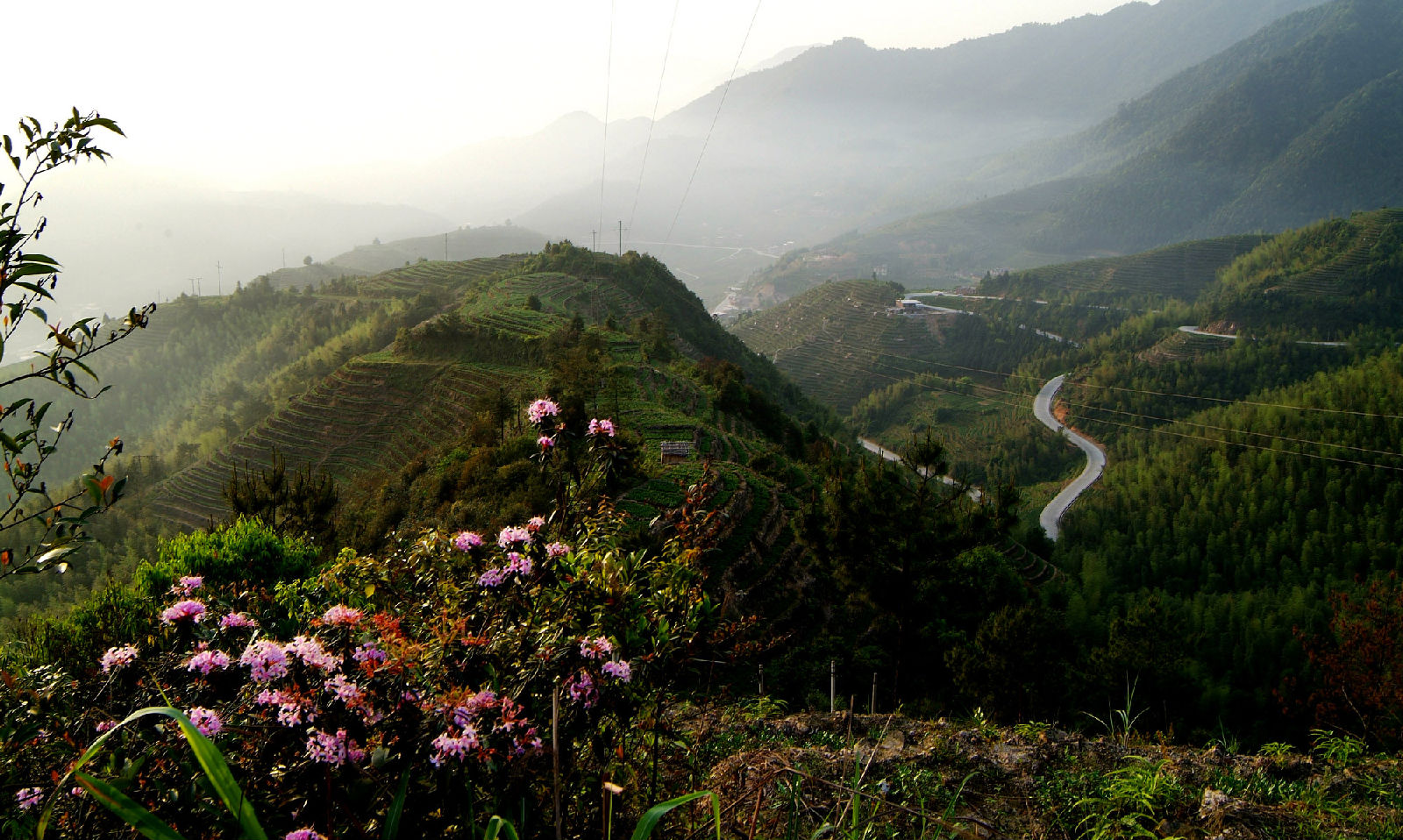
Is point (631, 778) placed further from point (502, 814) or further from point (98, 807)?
point (98, 807)

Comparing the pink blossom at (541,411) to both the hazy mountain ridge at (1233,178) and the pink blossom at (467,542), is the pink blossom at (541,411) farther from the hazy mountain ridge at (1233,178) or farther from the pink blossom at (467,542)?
the hazy mountain ridge at (1233,178)

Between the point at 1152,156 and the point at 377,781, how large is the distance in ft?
781

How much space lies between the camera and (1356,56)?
17888 centimetres

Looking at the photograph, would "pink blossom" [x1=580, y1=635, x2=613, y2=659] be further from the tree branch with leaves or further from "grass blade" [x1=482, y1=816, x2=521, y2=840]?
the tree branch with leaves

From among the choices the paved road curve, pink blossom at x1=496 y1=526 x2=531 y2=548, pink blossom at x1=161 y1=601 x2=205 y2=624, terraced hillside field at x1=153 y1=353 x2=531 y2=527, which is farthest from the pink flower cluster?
the paved road curve

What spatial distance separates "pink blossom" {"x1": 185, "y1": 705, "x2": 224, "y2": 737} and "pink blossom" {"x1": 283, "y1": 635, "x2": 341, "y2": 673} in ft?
0.89

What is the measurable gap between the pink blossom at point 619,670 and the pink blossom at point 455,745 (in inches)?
18.2

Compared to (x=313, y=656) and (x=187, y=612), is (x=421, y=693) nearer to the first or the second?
(x=313, y=656)

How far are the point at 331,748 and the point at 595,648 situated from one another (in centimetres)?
84

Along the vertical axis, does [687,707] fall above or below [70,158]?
below

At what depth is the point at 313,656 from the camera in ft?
7.40

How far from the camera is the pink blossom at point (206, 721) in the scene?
7.23 ft

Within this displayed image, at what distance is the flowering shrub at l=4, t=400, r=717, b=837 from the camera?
216 centimetres

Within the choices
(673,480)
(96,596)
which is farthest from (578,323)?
(96,596)
